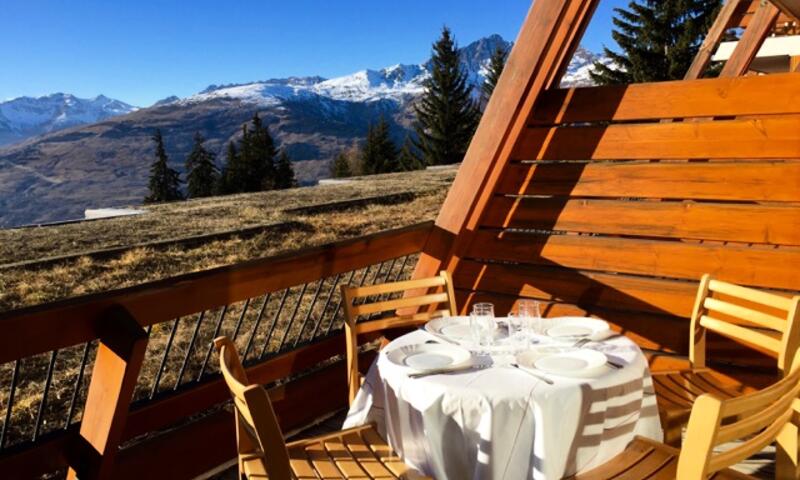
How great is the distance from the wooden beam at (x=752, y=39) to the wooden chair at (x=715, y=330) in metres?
3.55

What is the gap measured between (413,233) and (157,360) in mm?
3232

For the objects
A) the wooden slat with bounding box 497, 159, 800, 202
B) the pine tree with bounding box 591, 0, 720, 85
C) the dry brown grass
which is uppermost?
the pine tree with bounding box 591, 0, 720, 85

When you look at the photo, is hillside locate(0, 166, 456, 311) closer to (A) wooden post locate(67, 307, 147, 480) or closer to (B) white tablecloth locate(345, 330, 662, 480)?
(A) wooden post locate(67, 307, 147, 480)

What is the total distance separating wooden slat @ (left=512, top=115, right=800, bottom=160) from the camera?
9.40 feet

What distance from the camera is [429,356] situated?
6.19 ft

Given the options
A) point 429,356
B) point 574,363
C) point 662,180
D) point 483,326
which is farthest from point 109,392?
point 662,180

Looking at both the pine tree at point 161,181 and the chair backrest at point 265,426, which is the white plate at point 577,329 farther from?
the pine tree at point 161,181

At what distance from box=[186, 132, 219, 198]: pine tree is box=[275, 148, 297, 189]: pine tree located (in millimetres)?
4702

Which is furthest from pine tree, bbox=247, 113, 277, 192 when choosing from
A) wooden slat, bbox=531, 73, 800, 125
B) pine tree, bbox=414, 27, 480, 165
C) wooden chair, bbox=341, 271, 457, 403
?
wooden chair, bbox=341, 271, 457, 403

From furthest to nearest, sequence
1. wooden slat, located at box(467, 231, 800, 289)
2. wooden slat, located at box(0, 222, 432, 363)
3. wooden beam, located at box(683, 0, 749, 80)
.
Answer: wooden beam, located at box(683, 0, 749, 80), wooden slat, located at box(467, 231, 800, 289), wooden slat, located at box(0, 222, 432, 363)

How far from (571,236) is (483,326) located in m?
1.55

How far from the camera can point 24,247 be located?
817 cm

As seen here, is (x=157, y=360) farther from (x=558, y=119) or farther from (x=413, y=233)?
(x=558, y=119)

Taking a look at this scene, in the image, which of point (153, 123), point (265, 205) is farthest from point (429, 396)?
point (153, 123)
